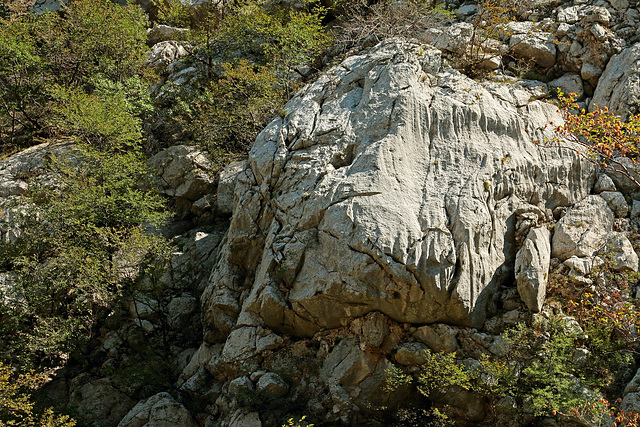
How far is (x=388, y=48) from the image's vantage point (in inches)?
540

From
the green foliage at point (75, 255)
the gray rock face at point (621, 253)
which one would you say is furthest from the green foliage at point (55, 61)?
the gray rock face at point (621, 253)

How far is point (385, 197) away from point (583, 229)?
5037mm

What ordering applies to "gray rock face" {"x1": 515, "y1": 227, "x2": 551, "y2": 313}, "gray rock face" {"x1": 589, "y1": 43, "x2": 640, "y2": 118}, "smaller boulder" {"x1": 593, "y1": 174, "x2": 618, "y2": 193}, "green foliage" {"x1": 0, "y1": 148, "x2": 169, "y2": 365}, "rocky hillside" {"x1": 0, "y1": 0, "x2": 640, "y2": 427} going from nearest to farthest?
1. "rocky hillside" {"x1": 0, "y1": 0, "x2": 640, "y2": 427}
2. "gray rock face" {"x1": 515, "y1": 227, "x2": 551, "y2": 313}
3. "smaller boulder" {"x1": 593, "y1": 174, "x2": 618, "y2": 193}
4. "gray rock face" {"x1": 589, "y1": 43, "x2": 640, "y2": 118}
5. "green foliage" {"x1": 0, "y1": 148, "x2": 169, "y2": 365}

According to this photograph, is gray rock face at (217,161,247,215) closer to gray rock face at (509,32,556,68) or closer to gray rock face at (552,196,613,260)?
gray rock face at (509,32,556,68)

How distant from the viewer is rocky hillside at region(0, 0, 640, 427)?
33.2 ft

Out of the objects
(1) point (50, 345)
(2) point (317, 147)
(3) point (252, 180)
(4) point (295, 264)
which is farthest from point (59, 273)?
(2) point (317, 147)

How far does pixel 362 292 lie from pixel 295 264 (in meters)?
1.97

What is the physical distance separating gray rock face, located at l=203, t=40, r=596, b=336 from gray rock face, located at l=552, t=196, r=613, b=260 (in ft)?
1.51

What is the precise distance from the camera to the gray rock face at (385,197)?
34.8 feet

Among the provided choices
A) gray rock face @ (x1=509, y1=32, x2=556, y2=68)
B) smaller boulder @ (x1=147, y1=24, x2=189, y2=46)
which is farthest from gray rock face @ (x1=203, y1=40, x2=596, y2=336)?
smaller boulder @ (x1=147, y1=24, x2=189, y2=46)

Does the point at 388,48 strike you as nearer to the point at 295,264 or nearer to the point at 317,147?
the point at 317,147

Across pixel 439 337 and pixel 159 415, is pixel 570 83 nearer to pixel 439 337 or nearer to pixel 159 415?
pixel 439 337

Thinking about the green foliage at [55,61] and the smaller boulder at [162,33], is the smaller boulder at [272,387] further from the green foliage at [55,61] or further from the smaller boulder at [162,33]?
the smaller boulder at [162,33]

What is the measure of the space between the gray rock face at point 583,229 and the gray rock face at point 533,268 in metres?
0.42
